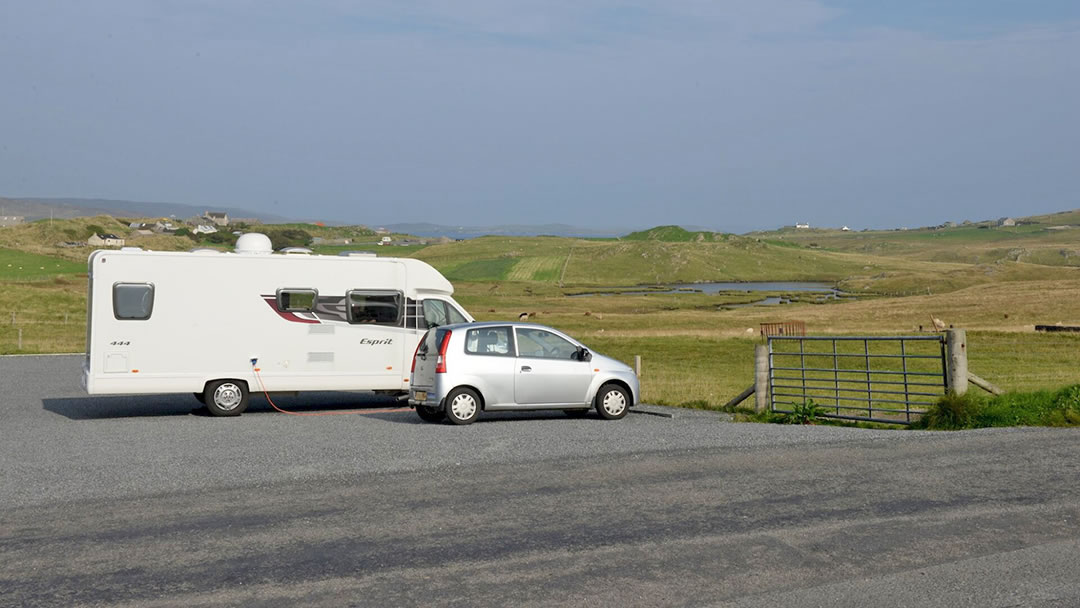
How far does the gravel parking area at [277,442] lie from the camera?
12547mm

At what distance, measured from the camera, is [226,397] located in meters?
20.5

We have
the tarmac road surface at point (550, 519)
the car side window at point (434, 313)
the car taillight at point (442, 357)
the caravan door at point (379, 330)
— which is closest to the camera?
the tarmac road surface at point (550, 519)

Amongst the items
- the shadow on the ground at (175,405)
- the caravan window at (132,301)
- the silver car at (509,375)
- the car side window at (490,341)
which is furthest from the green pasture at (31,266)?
the car side window at (490,341)

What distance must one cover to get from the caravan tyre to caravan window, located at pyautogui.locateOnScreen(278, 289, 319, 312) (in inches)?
66.8

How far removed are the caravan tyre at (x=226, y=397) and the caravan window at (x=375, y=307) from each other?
8.30 ft

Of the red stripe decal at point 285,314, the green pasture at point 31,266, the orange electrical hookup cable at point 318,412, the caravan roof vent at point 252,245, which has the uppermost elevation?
the green pasture at point 31,266

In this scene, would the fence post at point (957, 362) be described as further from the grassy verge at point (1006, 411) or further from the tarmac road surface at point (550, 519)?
the tarmac road surface at point (550, 519)

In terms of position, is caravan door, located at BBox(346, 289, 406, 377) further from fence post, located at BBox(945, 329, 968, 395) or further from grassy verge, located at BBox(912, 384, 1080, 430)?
fence post, located at BBox(945, 329, 968, 395)

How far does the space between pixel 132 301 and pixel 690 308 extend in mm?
89620

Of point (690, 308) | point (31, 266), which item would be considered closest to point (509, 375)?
point (690, 308)

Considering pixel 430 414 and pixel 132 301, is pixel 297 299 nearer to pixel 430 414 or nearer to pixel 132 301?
pixel 132 301

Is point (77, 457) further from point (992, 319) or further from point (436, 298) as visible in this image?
point (992, 319)

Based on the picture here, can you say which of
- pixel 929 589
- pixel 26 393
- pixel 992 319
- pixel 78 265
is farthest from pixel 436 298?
pixel 78 265

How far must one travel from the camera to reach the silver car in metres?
17.7
